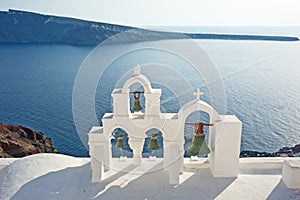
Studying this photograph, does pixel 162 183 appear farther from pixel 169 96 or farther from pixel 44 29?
pixel 44 29

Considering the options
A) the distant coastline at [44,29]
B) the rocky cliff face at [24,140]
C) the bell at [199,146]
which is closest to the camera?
the bell at [199,146]

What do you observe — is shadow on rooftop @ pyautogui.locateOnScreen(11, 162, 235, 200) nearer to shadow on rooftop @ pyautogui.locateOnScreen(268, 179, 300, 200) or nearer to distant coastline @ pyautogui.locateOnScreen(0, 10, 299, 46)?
shadow on rooftop @ pyautogui.locateOnScreen(268, 179, 300, 200)

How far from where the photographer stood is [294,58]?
69375mm

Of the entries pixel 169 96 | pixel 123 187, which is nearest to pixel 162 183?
pixel 123 187

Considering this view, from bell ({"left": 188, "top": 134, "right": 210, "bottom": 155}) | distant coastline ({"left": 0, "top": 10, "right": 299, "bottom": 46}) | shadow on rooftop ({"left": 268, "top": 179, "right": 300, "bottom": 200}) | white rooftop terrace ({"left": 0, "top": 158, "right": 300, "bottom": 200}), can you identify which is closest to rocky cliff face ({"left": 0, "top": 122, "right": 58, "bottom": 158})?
white rooftop terrace ({"left": 0, "top": 158, "right": 300, "bottom": 200})

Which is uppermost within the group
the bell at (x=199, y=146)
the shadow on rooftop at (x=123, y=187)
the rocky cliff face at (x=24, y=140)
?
the bell at (x=199, y=146)

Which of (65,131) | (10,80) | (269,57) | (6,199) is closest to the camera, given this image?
(6,199)

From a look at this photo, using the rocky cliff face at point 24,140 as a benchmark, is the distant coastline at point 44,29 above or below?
above

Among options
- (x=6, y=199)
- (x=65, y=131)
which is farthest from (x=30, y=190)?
(x=65, y=131)

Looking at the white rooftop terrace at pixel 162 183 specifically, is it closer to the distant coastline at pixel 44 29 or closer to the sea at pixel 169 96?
the sea at pixel 169 96

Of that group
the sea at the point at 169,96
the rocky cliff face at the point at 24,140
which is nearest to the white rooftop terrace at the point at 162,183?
the sea at the point at 169,96

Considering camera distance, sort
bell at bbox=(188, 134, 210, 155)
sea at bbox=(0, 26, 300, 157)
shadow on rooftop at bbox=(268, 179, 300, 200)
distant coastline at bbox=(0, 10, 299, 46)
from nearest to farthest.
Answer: shadow on rooftop at bbox=(268, 179, 300, 200)
bell at bbox=(188, 134, 210, 155)
sea at bbox=(0, 26, 300, 157)
distant coastline at bbox=(0, 10, 299, 46)

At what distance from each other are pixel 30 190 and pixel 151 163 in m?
2.74

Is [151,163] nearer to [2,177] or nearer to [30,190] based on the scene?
[30,190]
